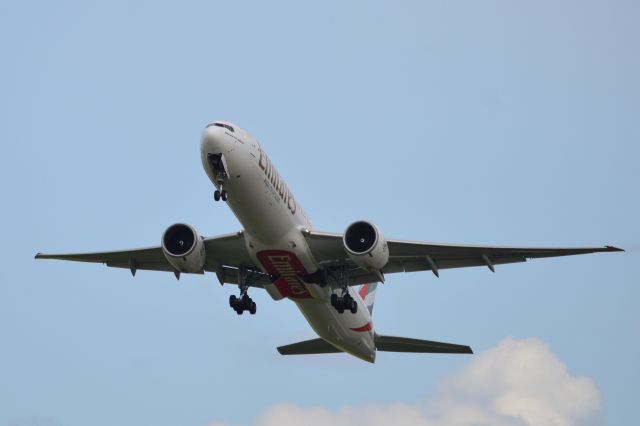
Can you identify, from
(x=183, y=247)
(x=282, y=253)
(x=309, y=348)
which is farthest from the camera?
(x=309, y=348)

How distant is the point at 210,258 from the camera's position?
115 feet

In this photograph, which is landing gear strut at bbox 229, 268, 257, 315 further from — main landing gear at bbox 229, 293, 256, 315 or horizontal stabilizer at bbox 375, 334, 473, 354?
horizontal stabilizer at bbox 375, 334, 473, 354

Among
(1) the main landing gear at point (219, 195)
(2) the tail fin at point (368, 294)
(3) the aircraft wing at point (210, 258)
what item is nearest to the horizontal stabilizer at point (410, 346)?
(2) the tail fin at point (368, 294)

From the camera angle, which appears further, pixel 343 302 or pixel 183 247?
pixel 343 302

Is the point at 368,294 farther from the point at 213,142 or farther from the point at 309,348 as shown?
the point at 213,142

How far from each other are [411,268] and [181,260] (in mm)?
7318

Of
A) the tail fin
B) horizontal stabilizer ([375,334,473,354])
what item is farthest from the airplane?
the tail fin

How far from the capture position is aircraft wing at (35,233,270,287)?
34188mm

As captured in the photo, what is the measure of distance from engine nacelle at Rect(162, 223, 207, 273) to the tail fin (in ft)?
34.1

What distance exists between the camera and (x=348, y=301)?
112 ft

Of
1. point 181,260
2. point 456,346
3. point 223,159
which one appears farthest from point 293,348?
point 223,159

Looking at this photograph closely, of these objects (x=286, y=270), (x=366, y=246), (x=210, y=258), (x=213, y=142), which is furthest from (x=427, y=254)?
(x=213, y=142)

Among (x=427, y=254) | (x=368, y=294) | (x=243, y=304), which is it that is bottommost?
(x=243, y=304)

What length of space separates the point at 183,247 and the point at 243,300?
306cm
